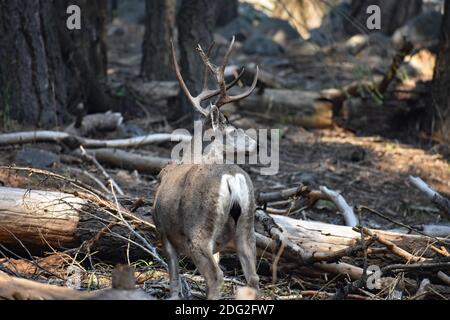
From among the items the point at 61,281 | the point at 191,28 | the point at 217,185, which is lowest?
the point at 61,281

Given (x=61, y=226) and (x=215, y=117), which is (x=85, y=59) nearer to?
(x=61, y=226)

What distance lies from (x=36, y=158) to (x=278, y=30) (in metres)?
17.1

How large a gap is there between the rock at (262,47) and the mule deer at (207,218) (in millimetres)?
16669

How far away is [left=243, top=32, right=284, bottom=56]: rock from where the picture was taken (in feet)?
71.5

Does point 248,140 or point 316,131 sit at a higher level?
point 248,140

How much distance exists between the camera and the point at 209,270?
484 cm

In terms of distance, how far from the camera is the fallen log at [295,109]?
44.4ft

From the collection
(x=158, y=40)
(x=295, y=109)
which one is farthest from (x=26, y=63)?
(x=295, y=109)

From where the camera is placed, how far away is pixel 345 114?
13.6 m

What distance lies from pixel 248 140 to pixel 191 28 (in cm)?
539

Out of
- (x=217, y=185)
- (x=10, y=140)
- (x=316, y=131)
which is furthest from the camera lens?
(x=316, y=131)

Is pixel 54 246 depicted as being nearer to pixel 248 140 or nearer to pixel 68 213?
pixel 68 213

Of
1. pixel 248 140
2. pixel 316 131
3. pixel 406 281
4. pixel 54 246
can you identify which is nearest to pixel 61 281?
pixel 54 246

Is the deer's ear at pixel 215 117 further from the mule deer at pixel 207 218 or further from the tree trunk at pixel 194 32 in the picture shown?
the tree trunk at pixel 194 32
